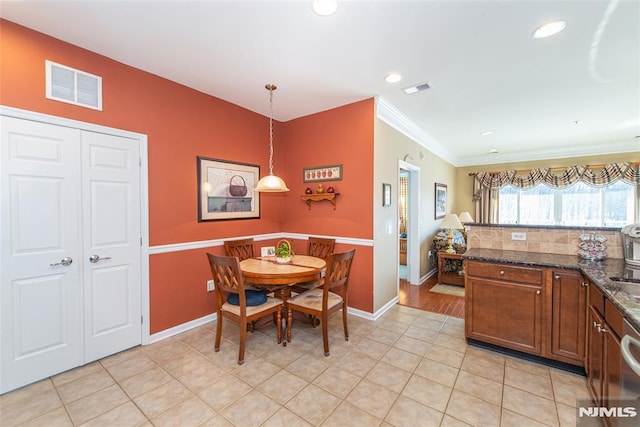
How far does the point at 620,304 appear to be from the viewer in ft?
4.53

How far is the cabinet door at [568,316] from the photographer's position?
6.99ft

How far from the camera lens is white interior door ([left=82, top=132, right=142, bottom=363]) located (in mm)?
2350

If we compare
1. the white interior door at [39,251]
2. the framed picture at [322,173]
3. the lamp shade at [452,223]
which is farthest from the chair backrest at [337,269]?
the lamp shade at [452,223]

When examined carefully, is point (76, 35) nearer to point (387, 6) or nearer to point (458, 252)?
point (387, 6)

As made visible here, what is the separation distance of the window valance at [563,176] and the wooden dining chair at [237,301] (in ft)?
21.5

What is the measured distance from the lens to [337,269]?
265cm

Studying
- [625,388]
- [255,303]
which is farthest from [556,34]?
[255,303]

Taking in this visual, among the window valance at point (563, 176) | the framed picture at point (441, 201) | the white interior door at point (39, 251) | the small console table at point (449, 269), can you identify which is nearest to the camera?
the white interior door at point (39, 251)

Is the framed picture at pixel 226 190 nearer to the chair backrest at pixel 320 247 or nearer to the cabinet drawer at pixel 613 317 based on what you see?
the chair backrest at pixel 320 247

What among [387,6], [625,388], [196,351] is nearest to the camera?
[625,388]

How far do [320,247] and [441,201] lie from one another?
12.1 ft

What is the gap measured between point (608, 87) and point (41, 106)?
549 cm

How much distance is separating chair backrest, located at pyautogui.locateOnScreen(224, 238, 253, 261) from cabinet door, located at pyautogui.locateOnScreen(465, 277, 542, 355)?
263cm

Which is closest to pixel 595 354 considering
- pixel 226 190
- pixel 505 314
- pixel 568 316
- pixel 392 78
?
pixel 568 316
